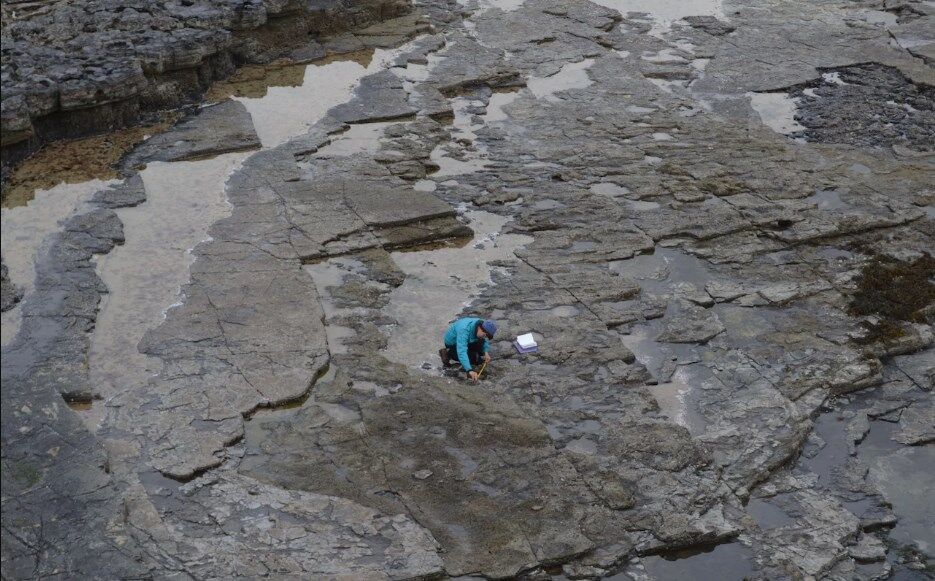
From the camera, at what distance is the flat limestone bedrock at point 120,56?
1186 centimetres

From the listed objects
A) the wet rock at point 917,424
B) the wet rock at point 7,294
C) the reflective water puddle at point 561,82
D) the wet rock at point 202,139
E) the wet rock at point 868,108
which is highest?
the wet rock at point 7,294

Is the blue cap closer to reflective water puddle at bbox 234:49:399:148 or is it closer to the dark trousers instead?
the dark trousers

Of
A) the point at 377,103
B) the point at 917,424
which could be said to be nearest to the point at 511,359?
the point at 917,424

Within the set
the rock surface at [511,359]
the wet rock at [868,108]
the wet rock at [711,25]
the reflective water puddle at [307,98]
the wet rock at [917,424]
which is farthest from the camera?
the wet rock at [711,25]

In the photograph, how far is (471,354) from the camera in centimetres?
898

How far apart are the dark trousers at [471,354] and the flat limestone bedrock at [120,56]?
5775 mm

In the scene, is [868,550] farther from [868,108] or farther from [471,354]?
[868,108]

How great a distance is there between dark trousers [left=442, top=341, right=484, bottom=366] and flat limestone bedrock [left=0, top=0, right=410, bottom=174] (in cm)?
578

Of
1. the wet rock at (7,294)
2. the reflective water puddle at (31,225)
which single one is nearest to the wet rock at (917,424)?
the wet rock at (7,294)

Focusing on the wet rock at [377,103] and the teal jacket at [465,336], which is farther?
the wet rock at [377,103]

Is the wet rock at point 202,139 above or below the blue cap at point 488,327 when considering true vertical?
below

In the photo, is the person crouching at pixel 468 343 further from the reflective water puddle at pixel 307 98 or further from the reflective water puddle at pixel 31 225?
the reflective water puddle at pixel 307 98

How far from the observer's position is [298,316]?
9469 millimetres

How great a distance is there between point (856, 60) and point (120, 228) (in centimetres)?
1195
